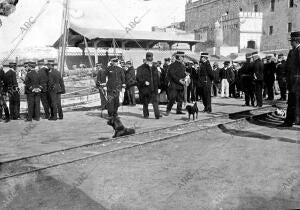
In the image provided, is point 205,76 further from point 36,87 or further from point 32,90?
point 32,90

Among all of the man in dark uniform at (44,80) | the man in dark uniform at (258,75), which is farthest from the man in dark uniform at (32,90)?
the man in dark uniform at (258,75)

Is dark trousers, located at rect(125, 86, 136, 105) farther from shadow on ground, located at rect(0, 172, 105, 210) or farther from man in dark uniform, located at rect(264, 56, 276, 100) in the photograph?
shadow on ground, located at rect(0, 172, 105, 210)

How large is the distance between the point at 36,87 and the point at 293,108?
780 centimetres

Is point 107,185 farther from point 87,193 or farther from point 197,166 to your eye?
point 197,166

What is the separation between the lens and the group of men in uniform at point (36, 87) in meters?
12.8

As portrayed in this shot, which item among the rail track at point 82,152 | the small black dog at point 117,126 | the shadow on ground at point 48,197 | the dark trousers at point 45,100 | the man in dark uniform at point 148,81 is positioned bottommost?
the shadow on ground at point 48,197

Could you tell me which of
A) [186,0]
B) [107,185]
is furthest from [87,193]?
[186,0]

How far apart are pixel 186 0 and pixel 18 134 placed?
75.4 m

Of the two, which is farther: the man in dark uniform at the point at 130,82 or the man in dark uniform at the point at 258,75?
the man in dark uniform at the point at 130,82

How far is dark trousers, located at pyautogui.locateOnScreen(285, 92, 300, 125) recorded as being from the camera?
31.1ft

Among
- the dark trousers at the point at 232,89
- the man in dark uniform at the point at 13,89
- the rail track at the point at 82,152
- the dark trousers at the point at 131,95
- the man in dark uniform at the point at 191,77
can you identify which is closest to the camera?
the rail track at the point at 82,152

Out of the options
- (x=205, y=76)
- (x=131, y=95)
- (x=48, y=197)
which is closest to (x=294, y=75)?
(x=205, y=76)

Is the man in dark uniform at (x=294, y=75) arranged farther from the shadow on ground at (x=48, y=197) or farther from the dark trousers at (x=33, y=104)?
the dark trousers at (x=33, y=104)

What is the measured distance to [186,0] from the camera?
81.6 metres
